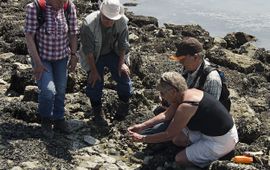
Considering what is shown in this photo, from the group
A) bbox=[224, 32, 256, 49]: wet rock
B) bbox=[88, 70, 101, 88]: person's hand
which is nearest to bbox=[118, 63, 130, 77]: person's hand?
bbox=[88, 70, 101, 88]: person's hand

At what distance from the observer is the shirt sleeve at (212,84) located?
6.21 m

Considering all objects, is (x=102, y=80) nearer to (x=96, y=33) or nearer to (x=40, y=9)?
(x=96, y=33)

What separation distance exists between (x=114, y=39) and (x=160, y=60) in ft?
15.3

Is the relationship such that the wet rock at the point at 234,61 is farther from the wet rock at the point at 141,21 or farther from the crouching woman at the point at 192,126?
the crouching woman at the point at 192,126

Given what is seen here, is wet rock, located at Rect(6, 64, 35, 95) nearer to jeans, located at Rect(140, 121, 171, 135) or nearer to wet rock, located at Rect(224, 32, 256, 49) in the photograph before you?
jeans, located at Rect(140, 121, 171, 135)

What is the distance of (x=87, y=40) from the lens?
272 inches

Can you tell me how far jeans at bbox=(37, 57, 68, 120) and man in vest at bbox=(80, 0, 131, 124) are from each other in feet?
1.44

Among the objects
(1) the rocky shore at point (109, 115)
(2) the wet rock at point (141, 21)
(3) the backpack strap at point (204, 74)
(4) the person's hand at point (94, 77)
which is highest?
(3) the backpack strap at point (204, 74)

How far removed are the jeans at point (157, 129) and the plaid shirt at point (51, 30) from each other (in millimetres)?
1459

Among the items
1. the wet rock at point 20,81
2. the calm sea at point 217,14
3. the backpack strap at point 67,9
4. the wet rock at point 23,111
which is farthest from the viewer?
the calm sea at point 217,14

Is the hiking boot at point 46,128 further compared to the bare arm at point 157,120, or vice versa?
the hiking boot at point 46,128

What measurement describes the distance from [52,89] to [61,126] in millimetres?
782

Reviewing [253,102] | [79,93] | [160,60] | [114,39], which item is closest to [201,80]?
[114,39]

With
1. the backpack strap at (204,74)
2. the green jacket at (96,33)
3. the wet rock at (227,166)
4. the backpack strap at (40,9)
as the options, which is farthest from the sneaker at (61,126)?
the wet rock at (227,166)
